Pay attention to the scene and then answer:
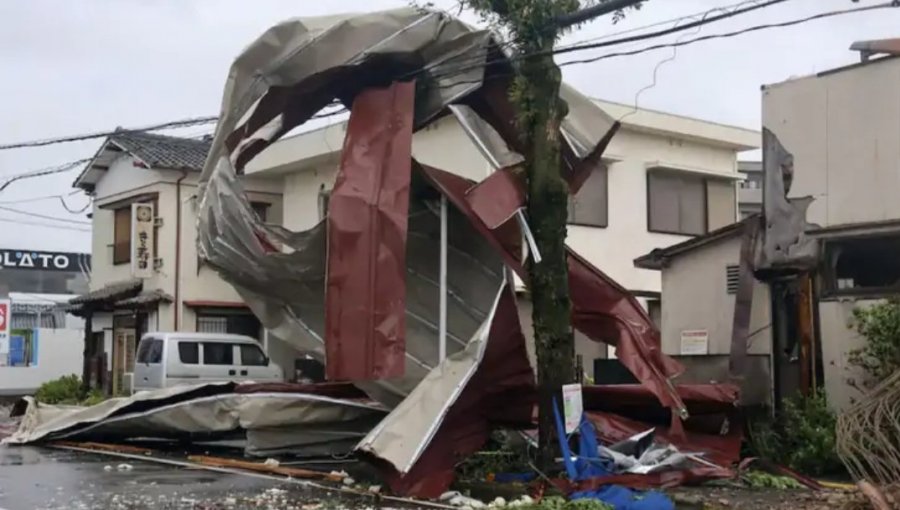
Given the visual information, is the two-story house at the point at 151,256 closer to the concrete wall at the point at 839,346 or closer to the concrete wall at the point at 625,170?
the concrete wall at the point at 625,170

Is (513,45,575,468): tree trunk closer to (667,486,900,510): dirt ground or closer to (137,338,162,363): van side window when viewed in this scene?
(667,486,900,510): dirt ground

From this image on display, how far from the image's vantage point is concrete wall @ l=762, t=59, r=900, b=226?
534 inches

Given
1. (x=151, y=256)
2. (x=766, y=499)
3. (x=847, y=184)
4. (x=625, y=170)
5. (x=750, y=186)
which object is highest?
(x=750, y=186)

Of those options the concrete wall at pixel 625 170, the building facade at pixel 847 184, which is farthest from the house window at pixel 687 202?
the building facade at pixel 847 184

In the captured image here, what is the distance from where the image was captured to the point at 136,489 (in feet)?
38.8

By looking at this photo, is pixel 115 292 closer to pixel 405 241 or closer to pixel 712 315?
pixel 712 315

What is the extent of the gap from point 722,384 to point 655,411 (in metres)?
1.26

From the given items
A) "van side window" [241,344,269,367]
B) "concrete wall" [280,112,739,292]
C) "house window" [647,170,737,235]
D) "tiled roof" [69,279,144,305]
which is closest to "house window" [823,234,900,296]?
"concrete wall" [280,112,739,292]

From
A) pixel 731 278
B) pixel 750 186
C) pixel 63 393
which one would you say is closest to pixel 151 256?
pixel 63 393

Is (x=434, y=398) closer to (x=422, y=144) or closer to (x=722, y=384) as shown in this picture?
(x=722, y=384)

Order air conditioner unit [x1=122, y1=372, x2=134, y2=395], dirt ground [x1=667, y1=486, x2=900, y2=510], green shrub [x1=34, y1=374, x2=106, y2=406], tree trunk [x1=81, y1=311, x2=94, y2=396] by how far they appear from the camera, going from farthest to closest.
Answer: tree trunk [x1=81, y1=311, x2=94, y2=396] < air conditioner unit [x1=122, y1=372, x2=134, y2=395] < green shrub [x1=34, y1=374, x2=106, y2=406] < dirt ground [x1=667, y1=486, x2=900, y2=510]

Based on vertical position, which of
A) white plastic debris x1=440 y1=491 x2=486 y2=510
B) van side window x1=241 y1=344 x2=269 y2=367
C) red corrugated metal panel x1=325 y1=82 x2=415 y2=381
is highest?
red corrugated metal panel x1=325 y1=82 x2=415 y2=381

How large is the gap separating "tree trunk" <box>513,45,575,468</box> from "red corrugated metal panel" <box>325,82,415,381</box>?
150 cm

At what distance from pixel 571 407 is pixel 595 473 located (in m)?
0.75
